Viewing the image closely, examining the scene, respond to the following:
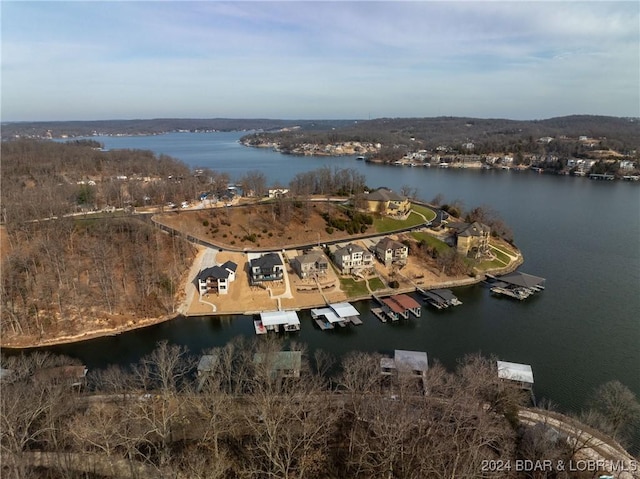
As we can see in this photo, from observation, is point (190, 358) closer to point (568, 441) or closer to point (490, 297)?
point (568, 441)

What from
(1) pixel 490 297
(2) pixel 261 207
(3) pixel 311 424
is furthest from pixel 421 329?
(2) pixel 261 207

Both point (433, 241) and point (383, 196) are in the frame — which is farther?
point (383, 196)

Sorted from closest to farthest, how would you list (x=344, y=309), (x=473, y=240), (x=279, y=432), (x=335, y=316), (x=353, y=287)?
(x=279, y=432)
(x=335, y=316)
(x=344, y=309)
(x=353, y=287)
(x=473, y=240)

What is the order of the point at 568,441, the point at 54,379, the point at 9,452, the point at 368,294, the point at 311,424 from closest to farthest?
the point at 9,452
the point at 311,424
the point at 568,441
the point at 54,379
the point at 368,294

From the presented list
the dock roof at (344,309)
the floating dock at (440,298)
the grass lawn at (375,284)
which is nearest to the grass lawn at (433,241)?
the floating dock at (440,298)

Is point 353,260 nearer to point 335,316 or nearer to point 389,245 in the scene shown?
point 389,245

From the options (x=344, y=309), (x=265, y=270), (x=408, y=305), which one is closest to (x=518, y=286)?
(x=408, y=305)

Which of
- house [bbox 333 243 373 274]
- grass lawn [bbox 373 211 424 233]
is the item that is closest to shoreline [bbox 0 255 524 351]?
house [bbox 333 243 373 274]
